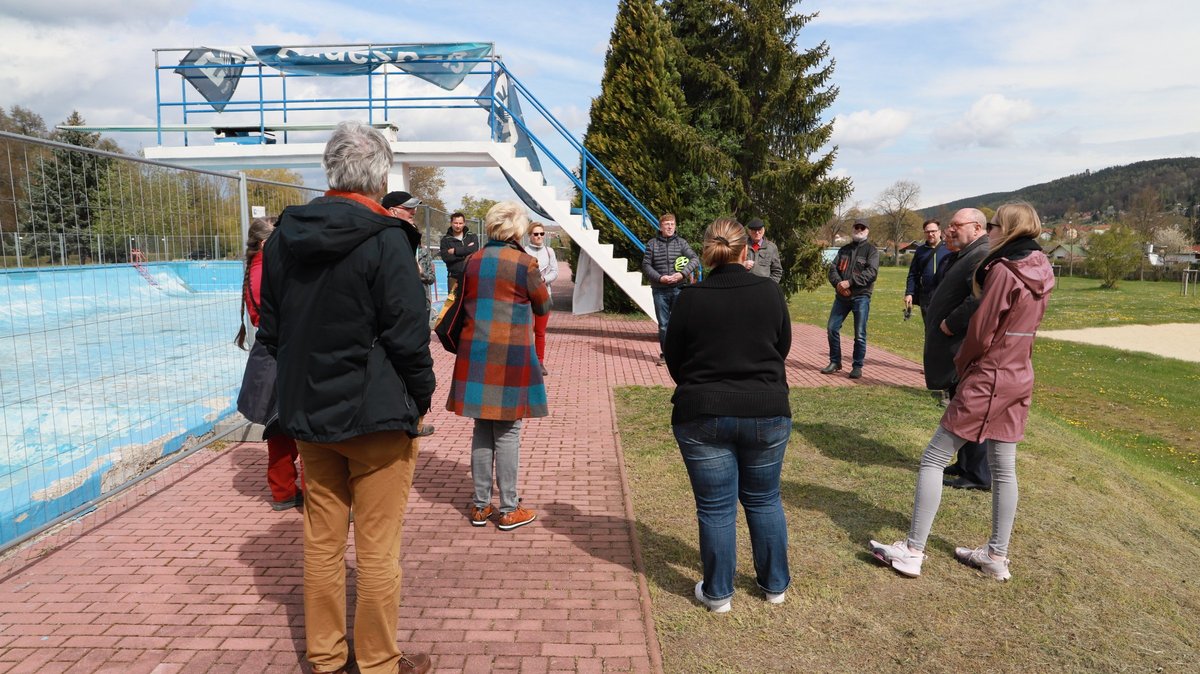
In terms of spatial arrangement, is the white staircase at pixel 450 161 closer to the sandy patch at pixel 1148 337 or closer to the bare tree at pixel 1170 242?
the sandy patch at pixel 1148 337

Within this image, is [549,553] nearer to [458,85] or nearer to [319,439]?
[319,439]

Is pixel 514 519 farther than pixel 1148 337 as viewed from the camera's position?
No

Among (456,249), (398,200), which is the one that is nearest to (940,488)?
(398,200)

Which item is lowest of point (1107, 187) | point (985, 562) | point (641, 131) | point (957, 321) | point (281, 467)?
point (985, 562)

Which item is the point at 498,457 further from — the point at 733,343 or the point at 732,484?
the point at 733,343

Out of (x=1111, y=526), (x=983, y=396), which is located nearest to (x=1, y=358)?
(x=983, y=396)

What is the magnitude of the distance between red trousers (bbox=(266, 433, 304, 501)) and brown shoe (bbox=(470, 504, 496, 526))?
3.60ft

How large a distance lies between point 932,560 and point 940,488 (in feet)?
1.71

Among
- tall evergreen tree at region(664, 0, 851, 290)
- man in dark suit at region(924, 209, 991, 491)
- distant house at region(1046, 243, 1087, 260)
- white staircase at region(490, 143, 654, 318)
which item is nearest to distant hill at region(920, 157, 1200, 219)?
distant house at region(1046, 243, 1087, 260)

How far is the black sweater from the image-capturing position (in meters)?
3.02

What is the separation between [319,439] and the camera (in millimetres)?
2453

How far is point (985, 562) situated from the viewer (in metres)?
3.80

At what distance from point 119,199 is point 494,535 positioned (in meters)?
3.54

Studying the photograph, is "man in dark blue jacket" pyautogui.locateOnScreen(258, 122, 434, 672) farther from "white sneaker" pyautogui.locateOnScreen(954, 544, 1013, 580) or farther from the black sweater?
"white sneaker" pyautogui.locateOnScreen(954, 544, 1013, 580)
